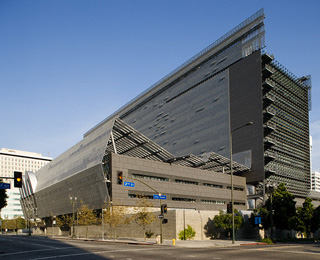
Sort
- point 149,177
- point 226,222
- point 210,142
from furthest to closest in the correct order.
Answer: point 210,142
point 149,177
point 226,222

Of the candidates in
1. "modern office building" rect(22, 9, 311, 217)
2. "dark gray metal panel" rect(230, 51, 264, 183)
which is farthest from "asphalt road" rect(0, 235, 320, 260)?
"dark gray metal panel" rect(230, 51, 264, 183)

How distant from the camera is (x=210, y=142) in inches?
4328

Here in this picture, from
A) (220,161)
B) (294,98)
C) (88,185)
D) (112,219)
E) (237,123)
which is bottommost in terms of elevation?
(112,219)

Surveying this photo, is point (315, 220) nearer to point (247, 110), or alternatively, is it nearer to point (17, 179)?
point (17, 179)

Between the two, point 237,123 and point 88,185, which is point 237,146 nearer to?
point 237,123

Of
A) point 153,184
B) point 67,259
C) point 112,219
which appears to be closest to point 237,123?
point 153,184

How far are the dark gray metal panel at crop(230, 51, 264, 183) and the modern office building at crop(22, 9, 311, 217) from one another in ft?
0.97

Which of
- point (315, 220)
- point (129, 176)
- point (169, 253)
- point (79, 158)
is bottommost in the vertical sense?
point (315, 220)

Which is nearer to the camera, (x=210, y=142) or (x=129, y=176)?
(x=129, y=176)

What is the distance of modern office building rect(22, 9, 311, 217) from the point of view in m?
73.6

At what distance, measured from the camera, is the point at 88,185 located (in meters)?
74.8

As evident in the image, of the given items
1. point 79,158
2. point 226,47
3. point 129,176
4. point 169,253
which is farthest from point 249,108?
point 169,253

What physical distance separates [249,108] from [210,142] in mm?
18042

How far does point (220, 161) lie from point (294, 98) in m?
40.4
